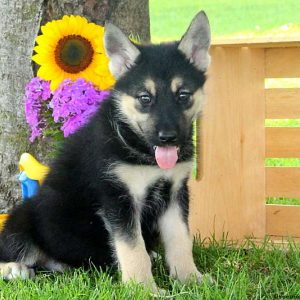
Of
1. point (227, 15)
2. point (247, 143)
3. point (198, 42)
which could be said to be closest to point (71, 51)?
point (198, 42)

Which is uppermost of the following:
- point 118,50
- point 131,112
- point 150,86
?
point 118,50

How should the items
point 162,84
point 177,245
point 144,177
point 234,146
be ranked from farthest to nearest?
point 234,146, point 177,245, point 144,177, point 162,84

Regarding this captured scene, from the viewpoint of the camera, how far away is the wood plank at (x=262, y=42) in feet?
15.3

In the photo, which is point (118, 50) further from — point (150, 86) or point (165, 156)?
point (165, 156)

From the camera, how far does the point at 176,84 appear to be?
3816 millimetres

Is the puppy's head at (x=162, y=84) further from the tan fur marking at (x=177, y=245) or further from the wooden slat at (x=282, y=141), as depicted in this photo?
the wooden slat at (x=282, y=141)

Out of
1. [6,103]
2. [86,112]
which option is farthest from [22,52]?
[86,112]

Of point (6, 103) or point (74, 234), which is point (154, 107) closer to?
point (74, 234)

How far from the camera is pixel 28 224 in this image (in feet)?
14.1

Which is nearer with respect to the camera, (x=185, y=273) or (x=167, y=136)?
(x=167, y=136)

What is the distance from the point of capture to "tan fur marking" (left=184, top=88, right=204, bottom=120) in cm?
390

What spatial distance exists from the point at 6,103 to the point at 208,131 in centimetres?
158

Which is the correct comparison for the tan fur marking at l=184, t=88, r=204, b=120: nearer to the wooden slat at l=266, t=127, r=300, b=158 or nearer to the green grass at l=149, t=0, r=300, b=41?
the wooden slat at l=266, t=127, r=300, b=158

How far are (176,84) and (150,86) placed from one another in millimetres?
152
